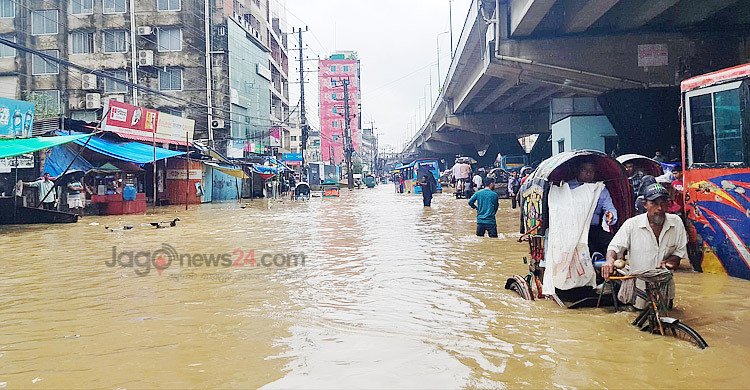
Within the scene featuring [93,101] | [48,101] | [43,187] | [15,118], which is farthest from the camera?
[48,101]

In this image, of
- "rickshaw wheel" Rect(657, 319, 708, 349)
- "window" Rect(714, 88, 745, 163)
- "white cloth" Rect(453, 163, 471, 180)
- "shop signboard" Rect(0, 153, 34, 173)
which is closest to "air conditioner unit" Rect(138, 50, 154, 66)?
"shop signboard" Rect(0, 153, 34, 173)

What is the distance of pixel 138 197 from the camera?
1005 inches

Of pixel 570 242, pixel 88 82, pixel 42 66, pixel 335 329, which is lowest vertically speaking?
pixel 335 329

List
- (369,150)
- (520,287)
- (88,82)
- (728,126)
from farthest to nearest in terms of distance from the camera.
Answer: (369,150)
(88,82)
(728,126)
(520,287)

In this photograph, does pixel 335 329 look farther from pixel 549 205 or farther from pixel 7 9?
pixel 7 9

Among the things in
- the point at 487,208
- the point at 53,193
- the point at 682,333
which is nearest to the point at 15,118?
the point at 53,193

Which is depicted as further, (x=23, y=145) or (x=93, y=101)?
(x=93, y=101)

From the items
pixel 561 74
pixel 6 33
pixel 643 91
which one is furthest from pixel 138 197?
pixel 6 33

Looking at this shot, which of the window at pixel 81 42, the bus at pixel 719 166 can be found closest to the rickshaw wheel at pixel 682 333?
the bus at pixel 719 166

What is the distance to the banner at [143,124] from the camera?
2478 cm

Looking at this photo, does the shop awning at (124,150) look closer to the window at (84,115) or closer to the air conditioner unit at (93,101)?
the air conditioner unit at (93,101)

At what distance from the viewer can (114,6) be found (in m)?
44.0

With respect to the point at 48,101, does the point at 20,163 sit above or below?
below

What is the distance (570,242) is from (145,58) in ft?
137
